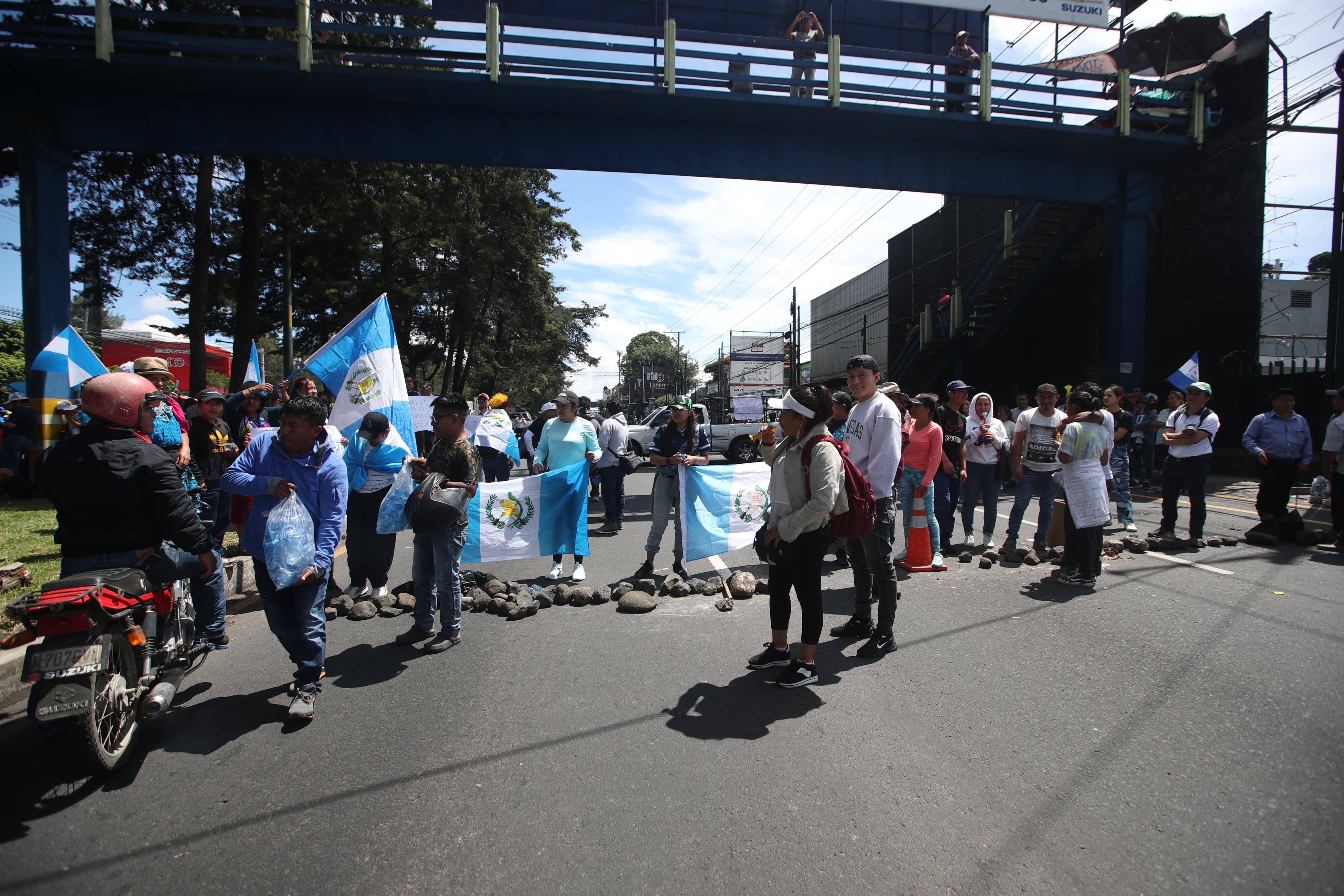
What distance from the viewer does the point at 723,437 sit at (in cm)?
2036

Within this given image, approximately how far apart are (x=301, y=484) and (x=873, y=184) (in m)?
12.9

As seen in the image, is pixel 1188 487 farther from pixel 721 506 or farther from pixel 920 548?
pixel 721 506

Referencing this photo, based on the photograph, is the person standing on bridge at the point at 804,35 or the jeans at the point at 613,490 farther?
the person standing on bridge at the point at 804,35

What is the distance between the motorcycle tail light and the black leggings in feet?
10.6

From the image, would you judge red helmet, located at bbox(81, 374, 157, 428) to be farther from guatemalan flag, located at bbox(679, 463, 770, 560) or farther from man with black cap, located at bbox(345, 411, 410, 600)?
guatemalan flag, located at bbox(679, 463, 770, 560)

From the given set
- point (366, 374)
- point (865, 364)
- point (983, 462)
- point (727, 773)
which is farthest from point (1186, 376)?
point (366, 374)

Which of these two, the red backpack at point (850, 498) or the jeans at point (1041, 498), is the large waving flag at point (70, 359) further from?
the jeans at point (1041, 498)

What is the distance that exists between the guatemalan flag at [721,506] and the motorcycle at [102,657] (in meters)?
4.03

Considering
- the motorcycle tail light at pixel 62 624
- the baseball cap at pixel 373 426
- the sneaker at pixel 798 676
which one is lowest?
the sneaker at pixel 798 676

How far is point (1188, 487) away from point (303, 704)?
28.8 feet

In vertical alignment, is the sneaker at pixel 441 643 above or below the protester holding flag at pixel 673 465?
below

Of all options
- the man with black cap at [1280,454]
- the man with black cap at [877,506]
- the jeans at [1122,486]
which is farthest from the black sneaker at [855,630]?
the man with black cap at [1280,454]

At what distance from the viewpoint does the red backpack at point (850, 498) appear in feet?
12.3

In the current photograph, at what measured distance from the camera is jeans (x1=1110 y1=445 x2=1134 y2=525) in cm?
842
